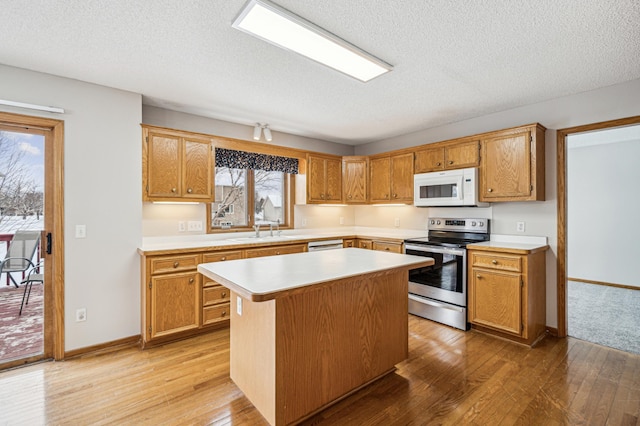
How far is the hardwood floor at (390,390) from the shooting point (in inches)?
76.1

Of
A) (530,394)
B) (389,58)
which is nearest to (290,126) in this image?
(389,58)

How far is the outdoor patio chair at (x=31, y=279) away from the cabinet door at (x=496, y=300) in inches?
166

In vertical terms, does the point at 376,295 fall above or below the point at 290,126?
below

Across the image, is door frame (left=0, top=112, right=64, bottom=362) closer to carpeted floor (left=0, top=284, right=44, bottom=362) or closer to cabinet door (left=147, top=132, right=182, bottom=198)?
carpeted floor (left=0, top=284, right=44, bottom=362)

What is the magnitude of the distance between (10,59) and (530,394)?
15.4ft

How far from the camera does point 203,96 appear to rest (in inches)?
124

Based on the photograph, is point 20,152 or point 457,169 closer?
point 20,152

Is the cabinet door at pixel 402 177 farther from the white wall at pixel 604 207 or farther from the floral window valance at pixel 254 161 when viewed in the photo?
the white wall at pixel 604 207

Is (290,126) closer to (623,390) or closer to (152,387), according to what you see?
(152,387)

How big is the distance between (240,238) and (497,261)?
303 cm

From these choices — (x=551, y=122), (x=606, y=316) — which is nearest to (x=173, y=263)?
(x=551, y=122)

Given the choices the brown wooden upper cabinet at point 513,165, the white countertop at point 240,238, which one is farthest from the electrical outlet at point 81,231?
the brown wooden upper cabinet at point 513,165

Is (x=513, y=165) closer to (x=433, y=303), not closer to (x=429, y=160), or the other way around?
(x=429, y=160)

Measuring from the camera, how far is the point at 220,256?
330 centimetres
